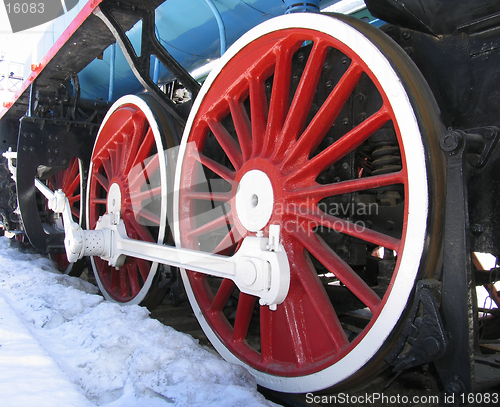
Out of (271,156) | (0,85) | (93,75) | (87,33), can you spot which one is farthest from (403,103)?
(0,85)

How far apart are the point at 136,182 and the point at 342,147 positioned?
1.75 meters

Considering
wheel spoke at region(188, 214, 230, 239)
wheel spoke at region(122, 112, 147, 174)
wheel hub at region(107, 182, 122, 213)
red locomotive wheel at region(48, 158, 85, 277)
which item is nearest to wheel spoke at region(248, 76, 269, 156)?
wheel spoke at region(188, 214, 230, 239)

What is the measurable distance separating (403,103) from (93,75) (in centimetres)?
489

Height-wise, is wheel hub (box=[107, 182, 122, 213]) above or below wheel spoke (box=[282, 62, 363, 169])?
below

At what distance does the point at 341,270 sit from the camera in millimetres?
1364

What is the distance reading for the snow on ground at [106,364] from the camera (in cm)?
124

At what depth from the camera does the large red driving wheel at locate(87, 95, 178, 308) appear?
243cm

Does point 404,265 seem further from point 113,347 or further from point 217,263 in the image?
point 113,347

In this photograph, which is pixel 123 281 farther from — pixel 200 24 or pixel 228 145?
pixel 200 24

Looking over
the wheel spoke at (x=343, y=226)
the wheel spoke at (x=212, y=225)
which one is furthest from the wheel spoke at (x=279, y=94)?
the wheel spoke at (x=212, y=225)

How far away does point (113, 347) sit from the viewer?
1.61m

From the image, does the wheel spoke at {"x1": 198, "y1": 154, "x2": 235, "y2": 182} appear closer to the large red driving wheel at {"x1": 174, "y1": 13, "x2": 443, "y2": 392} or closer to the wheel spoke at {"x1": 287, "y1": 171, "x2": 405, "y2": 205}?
the large red driving wheel at {"x1": 174, "y1": 13, "x2": 443, "y2": 392}

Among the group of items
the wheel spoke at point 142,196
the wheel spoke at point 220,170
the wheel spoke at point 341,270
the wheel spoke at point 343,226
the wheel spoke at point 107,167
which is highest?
the wheel spoke at point 107,167

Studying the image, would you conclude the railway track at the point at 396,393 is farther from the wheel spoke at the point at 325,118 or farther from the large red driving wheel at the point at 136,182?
the large red driving wheel at the point at 136,182
